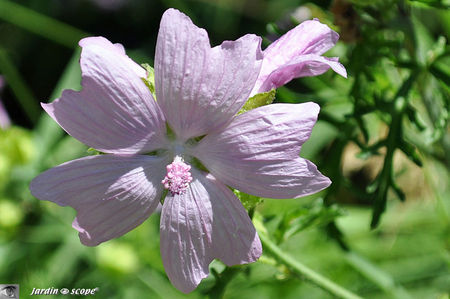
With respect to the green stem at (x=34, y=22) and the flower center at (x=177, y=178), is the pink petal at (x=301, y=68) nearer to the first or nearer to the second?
the flower center at (x=177, y=178)

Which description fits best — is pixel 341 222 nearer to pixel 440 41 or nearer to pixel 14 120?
pixel 440 41

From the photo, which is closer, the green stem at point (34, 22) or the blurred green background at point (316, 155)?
the blurred green background at point (316, 155)

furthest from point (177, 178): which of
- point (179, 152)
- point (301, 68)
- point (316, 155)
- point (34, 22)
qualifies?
point (34, 22)

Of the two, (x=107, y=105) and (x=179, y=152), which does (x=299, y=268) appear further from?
(x=107, y=105)

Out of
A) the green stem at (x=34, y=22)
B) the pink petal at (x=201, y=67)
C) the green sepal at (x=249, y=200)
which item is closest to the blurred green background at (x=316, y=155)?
the green stem at (x=34, y=22)

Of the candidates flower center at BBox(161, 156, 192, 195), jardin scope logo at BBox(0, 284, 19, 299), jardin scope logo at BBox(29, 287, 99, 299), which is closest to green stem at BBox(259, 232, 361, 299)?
flower center at BBox(161, 156, 192, 195)

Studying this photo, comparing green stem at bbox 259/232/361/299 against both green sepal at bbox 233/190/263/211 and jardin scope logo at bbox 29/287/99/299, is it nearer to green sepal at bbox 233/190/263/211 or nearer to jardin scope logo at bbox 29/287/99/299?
green sepal at bbox 233/190/263/211

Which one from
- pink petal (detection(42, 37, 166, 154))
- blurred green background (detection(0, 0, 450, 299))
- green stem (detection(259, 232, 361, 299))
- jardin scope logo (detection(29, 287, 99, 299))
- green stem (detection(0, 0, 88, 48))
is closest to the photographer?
pink petal (detection(42, 37, 166, 154))

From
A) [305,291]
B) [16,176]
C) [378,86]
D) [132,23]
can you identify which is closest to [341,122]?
[378,86]
